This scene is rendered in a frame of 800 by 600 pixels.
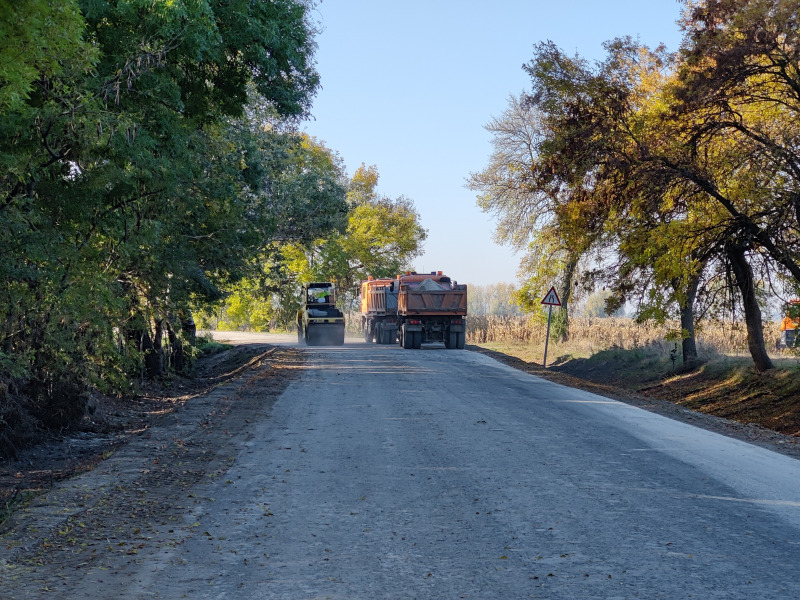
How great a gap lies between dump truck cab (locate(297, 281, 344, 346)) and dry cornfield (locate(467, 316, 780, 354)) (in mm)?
9679

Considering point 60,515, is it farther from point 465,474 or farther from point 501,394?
point 501,394

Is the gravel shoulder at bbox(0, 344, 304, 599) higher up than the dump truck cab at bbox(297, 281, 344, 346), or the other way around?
the dump truck cab at bbox(297, 281, 344, 346)

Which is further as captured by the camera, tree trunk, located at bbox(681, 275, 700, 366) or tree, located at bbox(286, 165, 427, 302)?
tree, located at bbox(286, 165, 427, 302)

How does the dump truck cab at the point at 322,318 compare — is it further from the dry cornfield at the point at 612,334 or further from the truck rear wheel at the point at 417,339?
the dry cornfield at the point at 612,334

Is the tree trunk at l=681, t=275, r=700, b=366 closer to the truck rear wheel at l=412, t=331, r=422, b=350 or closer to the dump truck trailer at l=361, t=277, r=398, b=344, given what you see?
the truck rear wheel at l=412, t=331, r=422, b=350

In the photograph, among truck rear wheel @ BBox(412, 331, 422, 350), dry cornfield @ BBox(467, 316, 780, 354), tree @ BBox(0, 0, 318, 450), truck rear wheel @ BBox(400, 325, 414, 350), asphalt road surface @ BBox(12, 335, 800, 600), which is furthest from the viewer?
truck rear wheel @ BBox(412, 331, 422, 350)

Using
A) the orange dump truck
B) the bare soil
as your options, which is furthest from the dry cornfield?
the bare soil

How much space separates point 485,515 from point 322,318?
3470 cm

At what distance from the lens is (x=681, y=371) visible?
1030 inches

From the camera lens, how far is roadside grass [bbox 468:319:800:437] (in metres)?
19.5

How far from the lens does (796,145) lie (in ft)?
61.1

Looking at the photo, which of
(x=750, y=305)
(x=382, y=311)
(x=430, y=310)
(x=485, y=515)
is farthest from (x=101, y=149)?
(x=382, y=311)

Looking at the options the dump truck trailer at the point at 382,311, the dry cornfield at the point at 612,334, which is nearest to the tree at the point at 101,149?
the dry cornfield at the point at 612,334

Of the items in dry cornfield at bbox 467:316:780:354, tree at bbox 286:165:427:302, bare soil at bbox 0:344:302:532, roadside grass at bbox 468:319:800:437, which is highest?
tree at bbox 286:165:427:302
